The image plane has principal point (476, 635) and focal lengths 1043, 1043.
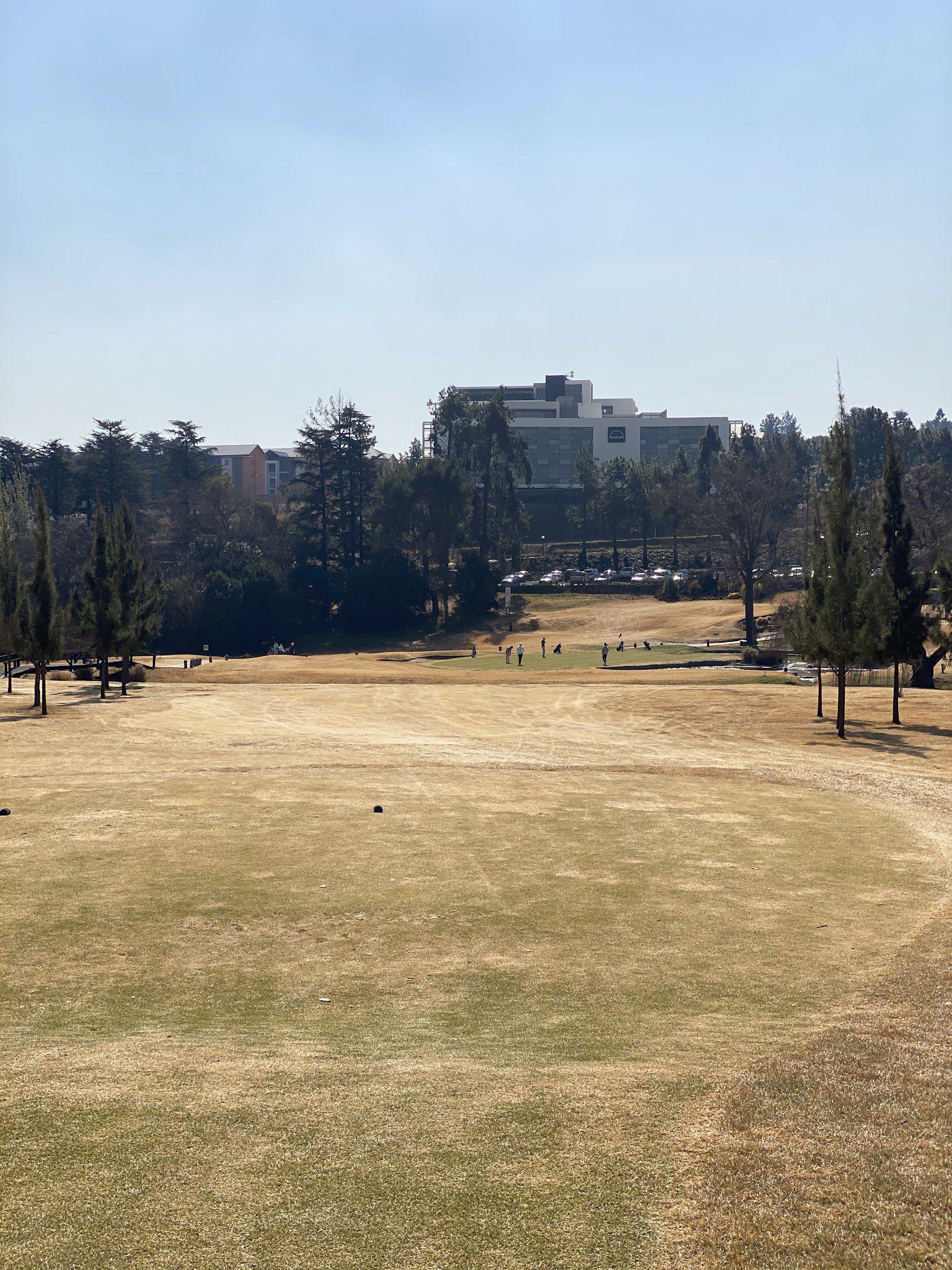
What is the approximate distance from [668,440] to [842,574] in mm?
164791

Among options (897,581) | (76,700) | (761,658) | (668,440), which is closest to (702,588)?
(761,658)

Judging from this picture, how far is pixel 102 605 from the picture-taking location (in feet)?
171

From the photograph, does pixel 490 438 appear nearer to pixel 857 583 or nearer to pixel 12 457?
pixel 12 457

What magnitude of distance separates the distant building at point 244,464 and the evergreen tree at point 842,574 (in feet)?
498

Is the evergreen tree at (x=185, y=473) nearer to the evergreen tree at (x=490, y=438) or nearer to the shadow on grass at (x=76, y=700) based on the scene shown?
the evergreen tree at (x=490, y=438)

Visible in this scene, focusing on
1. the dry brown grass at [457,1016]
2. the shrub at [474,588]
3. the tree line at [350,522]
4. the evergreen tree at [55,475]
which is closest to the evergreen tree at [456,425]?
the tree line at [350,522]

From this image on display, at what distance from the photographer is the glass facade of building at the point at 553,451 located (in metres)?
181

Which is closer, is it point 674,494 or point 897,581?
point 897,581

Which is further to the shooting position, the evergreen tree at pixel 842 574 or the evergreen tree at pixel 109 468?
the evergreen tree at pixel 109 468

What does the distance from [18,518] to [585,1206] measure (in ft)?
354

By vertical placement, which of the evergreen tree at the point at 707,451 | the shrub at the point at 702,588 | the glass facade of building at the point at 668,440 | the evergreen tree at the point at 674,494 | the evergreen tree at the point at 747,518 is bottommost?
the shrub at the point at 702,588

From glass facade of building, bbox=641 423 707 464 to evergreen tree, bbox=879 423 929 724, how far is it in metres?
153

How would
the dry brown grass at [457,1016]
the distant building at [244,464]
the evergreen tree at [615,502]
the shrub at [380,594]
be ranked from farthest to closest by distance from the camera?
the distant building at [244,464]
the evergreen tree at [615,502]
the shrub at [380,594]
the dry brown grass at [457,1016]

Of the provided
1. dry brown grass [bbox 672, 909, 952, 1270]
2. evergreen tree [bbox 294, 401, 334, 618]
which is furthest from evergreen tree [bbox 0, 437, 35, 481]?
dry brown grass [bbox 672, 909, 952, 1270]
